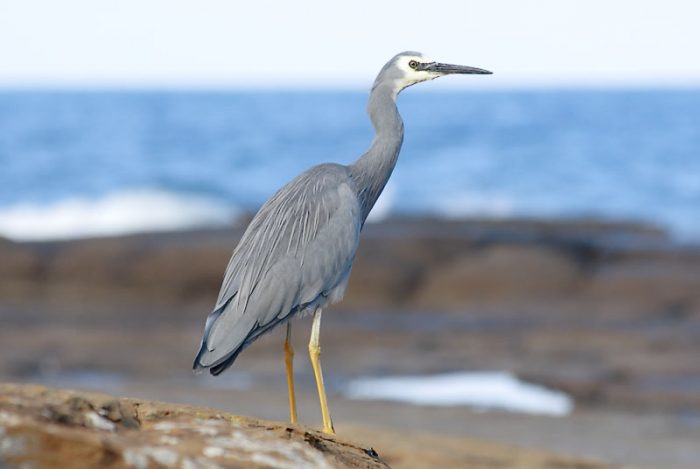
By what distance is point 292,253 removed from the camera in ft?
18.3

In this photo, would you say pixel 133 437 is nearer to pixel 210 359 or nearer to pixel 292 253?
pixel 210 359

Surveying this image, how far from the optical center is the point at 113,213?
3033cm

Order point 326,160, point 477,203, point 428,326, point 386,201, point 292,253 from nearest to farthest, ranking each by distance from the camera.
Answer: point 292,253 → point 428,326 → point 477,203 → point 386,201 → point 326,160

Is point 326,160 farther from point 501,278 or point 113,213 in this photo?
point 501,278

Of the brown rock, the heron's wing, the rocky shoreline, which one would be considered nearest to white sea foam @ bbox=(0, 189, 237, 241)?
the rocky shoreline

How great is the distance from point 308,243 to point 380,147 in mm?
687

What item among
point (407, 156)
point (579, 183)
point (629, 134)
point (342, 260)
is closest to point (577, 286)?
point (342, 260)

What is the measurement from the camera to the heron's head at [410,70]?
588cm

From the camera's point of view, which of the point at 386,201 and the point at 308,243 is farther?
the point at 386,201

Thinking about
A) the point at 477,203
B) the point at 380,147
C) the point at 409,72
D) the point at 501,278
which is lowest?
the point at 501,278

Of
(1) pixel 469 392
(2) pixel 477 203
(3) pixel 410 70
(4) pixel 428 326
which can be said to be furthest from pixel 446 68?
(2) pixel 477 203

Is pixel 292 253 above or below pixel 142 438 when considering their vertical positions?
above

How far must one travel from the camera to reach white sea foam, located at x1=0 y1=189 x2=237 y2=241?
95.0ft

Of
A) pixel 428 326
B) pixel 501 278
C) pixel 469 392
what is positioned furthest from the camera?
pixel 501 278
